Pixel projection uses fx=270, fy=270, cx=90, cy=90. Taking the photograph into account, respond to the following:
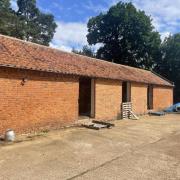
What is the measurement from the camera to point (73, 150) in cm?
948

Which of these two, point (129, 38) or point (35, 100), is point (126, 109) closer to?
point (35, 100)

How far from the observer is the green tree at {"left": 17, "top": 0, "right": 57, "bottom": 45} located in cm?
4538

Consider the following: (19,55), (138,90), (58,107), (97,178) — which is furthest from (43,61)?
(138,90)

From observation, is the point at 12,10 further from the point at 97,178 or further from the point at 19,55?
the point at 97,178

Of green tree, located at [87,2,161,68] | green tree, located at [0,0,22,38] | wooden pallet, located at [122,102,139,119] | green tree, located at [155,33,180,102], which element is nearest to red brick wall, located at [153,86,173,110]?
wooden pallet, located at [122,102,139,119]

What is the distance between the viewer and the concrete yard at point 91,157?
7.01m

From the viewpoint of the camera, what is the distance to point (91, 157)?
8672 millimetres

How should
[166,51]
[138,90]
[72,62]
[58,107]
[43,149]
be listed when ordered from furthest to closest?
[166,51] < [138,90] < [72,62] < [58,107] < [43,149]

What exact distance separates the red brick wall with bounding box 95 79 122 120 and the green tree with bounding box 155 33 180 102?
22.3 metres

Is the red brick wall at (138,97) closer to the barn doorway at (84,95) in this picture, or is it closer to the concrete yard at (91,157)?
the barn doorway at (84,95)

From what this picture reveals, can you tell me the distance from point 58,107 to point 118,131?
10.9ft

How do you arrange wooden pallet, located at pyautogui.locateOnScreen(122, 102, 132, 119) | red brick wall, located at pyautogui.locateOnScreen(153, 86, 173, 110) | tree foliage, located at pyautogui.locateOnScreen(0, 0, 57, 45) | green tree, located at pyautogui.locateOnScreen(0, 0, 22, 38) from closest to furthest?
wooden pallet, located at pyautogui.locateOnScreen(122, 102, 132, 119)
red brick wall, located at pyautogui.locateOnScreen(153, 86, 173, 110)
green tree, located at pyautogui.locateOnScreen(0, 0, 22, 38)
tree foliage, located at pyautogui.locateOnScreen(0, 0, 57, 45)

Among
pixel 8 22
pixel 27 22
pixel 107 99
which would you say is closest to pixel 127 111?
pixel 107 99

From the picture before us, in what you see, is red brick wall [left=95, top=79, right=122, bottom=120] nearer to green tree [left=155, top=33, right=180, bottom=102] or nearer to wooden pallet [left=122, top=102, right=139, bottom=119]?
wooden pallet [left=122, top=102, right=139, bottom=119]
